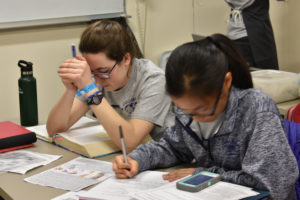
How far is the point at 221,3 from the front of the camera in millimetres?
3885

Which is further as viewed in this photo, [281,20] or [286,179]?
[281,20]

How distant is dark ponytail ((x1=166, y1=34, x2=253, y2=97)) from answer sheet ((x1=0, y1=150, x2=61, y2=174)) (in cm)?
66

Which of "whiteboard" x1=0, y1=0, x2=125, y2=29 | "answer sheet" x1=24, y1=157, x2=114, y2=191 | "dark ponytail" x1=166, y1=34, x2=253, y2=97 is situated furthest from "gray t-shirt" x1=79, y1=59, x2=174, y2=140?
"whiteboard" x1=0, y1=0, x2=125, y2=29

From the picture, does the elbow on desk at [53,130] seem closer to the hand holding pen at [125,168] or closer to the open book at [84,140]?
the open book at [84,140]

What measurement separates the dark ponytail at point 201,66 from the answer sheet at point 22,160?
66 cm

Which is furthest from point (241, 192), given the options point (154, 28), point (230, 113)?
point (154, 28)

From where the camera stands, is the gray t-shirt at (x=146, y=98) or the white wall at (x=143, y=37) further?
the white wall at (x=143, y=37)

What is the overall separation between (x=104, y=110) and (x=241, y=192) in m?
0.75

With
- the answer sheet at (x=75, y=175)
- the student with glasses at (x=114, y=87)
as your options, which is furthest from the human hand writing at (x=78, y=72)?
the answer sheet at (x=75, y=175)

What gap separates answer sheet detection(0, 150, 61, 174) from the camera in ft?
5.26

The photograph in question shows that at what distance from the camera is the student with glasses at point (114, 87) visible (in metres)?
1.77

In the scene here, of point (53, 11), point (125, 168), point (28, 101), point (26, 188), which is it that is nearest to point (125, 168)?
point (125, 168)

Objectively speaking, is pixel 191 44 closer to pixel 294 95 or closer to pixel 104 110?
pixel 104 110

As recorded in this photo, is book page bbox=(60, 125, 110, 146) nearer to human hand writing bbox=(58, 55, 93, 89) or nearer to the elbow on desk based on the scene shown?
the elbow on desk
